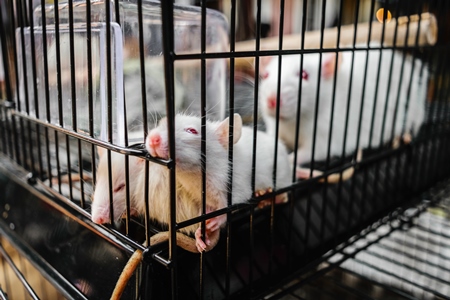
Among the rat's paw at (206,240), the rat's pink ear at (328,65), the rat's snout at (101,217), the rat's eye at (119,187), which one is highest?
the rat's pink ear at (328,65)

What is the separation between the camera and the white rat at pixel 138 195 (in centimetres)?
47

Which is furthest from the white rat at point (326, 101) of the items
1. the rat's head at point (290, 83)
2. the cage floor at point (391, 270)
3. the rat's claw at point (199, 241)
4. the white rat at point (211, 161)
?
the rat's claw at point (199, 241)

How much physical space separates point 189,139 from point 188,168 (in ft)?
0.11

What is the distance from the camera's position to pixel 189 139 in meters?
0.45

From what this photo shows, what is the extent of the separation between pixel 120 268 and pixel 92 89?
21 cm

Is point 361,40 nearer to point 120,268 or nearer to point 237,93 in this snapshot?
point 237,93

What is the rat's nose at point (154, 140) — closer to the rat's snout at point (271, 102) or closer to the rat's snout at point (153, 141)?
the rat's snout at point (153, 141)

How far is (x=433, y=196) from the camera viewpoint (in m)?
0.91

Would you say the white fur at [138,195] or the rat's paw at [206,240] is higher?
the white fur at [138,195]

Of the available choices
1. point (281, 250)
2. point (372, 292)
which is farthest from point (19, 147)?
point (372, 292)

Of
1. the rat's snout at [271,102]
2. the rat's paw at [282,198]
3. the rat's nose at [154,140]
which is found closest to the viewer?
the rat's nose at [154,140]

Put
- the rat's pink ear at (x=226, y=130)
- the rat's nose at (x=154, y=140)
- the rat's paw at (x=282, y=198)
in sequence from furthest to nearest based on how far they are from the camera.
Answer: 1. the rat's paw at (x=282, y=198)
2. the rat's pink ear at (x=226, y=130)
3. the rat's nose at (x=154, y=140)

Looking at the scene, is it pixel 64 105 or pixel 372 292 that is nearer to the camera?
pixel 64 105


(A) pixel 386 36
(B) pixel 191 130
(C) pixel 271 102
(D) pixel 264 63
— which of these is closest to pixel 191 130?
(B) pixel 191 130
